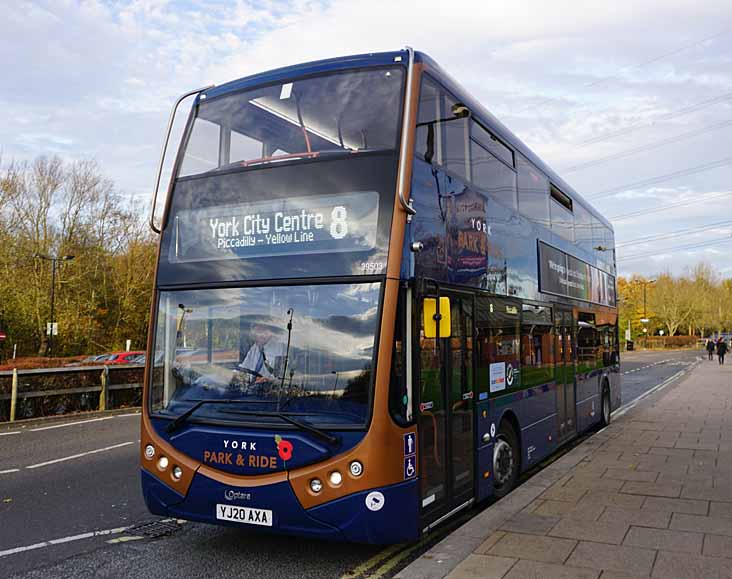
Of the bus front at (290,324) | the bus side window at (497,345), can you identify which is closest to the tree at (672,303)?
the bus side window at (497,345)

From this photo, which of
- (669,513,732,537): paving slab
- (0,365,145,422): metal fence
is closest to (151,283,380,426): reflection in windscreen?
(669,513,732,537): paving slab

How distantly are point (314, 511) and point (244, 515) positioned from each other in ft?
1.95

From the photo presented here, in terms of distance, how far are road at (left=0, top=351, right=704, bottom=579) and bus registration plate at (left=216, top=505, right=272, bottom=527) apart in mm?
433

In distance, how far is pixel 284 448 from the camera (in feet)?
17.7

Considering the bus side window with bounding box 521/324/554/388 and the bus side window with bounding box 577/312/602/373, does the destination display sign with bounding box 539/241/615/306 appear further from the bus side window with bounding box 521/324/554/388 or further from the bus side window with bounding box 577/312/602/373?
the bus side window with bounding box 521/324/554/388

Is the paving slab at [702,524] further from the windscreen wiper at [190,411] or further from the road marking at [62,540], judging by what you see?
the road marking at [62,540]

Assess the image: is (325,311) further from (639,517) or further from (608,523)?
(639,517)

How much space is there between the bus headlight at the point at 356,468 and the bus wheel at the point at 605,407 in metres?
9.57

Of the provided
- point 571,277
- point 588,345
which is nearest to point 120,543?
point 571,277

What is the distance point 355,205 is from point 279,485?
2.26 m

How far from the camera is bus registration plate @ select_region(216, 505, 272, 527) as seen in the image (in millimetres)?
5449

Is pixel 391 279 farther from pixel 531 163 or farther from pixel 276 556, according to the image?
pixel 531 163

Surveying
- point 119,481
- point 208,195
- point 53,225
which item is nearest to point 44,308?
point 53,225

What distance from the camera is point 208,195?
20.6 ft
